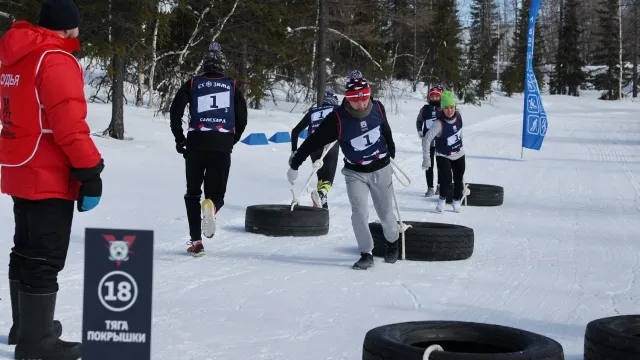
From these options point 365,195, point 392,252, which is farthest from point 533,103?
point 365,195

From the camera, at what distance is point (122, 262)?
3.01 metres

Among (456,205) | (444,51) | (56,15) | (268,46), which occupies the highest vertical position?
(444,51)

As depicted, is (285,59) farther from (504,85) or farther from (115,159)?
(504,85)

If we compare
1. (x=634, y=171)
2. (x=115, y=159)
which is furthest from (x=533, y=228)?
(x=634, y=171)

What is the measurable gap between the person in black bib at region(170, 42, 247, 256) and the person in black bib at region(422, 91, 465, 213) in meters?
4.48

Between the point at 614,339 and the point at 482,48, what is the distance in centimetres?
7213

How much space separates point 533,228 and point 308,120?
3.23 meters

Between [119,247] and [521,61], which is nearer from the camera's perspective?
[119,247]

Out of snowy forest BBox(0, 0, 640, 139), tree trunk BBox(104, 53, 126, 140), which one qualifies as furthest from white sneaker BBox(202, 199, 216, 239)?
tree trunk BBox(104, 53, 126, 140)

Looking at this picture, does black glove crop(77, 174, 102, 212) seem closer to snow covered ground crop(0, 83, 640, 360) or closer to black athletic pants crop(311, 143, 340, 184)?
snow covered ground crop(0, 83, 640, 360)

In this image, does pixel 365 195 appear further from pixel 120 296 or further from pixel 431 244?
pixel 120 296

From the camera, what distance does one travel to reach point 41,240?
4.13m

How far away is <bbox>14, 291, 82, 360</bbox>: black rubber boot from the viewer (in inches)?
165

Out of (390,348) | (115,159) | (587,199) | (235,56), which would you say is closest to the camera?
(390,348)
